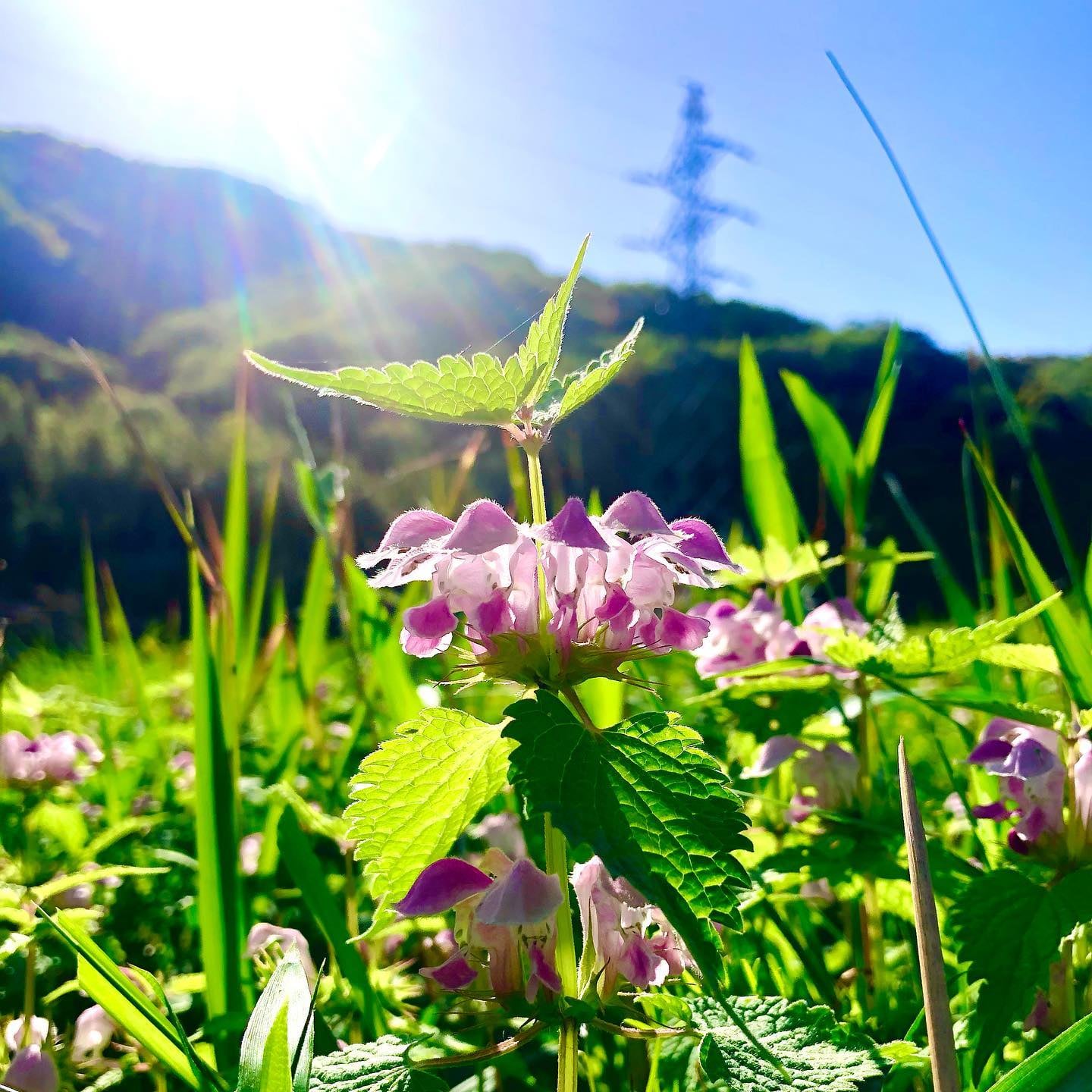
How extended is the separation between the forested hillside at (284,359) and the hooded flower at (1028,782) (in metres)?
4.00

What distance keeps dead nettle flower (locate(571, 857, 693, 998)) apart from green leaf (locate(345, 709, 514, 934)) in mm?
78

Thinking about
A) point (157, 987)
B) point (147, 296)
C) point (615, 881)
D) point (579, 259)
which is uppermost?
point (147, 296)

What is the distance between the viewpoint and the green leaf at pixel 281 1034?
0.37 metres

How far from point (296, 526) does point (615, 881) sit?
22.4ft

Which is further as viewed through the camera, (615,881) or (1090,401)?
(1090,401)

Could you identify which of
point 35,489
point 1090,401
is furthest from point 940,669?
point 35,489

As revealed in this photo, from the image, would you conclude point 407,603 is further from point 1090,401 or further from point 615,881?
Result: point 1090,401

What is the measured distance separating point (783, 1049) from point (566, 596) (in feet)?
0.81

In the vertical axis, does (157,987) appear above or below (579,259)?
below

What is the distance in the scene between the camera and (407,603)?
1.37m

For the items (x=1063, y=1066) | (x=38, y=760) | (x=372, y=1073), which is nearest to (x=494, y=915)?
(x=372, y=1073)

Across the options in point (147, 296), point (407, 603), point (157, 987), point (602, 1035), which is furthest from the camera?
point (147, 296)

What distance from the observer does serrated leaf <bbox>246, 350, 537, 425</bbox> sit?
15.8 inches

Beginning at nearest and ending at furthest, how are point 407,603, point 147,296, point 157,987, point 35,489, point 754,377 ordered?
point 157,987 → point 754,377 → point 407,603 → point 35,489 → point 147,296
